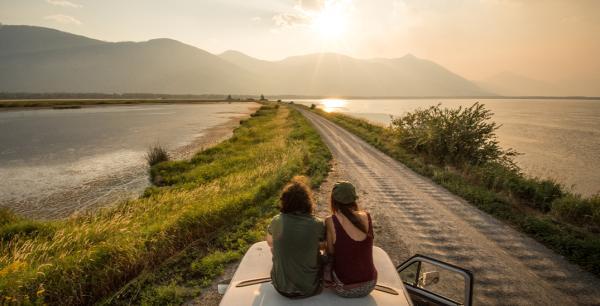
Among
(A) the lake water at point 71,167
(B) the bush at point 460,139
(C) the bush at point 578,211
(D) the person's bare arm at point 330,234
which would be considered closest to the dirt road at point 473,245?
(C) the bush at point 578,211

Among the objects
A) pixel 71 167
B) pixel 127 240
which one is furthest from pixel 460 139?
pixel 71 167

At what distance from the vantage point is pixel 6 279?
5.34 meters

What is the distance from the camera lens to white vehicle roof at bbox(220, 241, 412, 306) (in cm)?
338

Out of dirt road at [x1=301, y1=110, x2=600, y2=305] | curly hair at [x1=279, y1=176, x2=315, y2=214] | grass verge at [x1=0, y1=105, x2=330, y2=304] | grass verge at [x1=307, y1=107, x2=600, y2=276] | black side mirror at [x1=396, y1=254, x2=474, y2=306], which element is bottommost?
grass verge at [x1=0, y1=105, x2=330, y2=304]

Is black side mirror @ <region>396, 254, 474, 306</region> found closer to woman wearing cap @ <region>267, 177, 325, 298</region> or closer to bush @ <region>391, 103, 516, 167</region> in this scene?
woman wearing cap @ <region>267, 177, 325, 298</region>

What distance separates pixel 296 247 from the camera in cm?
354

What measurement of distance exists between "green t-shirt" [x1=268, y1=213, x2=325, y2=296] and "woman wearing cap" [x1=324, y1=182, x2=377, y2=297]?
224mm

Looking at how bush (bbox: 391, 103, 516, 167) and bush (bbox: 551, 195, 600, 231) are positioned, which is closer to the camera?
bush (bbox: 551, 195, 600, 231)

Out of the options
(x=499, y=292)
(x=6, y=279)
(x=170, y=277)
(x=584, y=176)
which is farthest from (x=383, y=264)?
(x=584, y=176)

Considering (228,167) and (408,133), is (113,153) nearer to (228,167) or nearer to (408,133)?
(228,167)

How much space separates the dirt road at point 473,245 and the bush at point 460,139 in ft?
19.0

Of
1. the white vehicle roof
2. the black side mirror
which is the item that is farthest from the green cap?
the black side mirror

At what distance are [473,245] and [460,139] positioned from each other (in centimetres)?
1197

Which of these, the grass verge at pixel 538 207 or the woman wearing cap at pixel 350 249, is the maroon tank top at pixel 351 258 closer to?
the woman wearing cap at pixel 350 249
